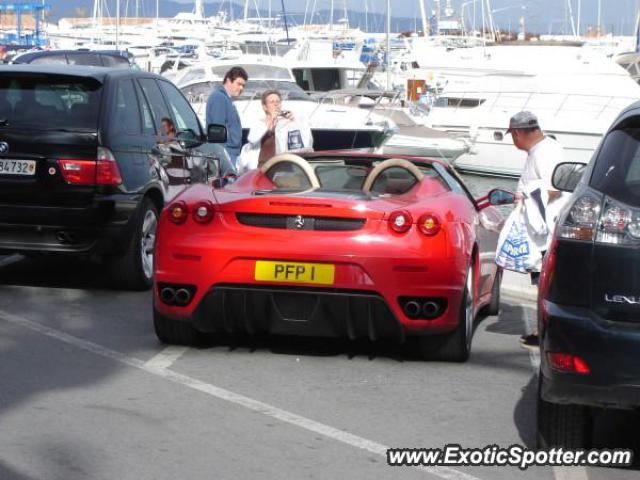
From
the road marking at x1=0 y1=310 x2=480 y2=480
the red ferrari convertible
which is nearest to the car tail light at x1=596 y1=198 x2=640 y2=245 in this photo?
the road marking at x1=0 y1=310 x2=480 y2=480

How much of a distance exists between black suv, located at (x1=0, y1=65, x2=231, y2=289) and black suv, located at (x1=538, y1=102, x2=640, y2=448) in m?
5.08

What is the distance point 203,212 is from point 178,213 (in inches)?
6.5

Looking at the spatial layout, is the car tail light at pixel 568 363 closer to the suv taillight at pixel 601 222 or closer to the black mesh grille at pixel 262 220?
the suv taillight at pixel 601 222

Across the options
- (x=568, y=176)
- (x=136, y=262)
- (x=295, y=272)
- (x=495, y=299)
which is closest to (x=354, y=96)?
(x=136, y=262)

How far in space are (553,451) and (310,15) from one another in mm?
52509

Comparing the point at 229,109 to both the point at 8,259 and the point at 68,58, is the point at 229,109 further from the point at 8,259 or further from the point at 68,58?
the point at 68,58

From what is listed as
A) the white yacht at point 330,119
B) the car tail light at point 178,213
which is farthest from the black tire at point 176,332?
the white yacht at point 330,119

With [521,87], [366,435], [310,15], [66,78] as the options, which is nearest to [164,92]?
[66,78]

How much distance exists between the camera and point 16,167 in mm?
9742

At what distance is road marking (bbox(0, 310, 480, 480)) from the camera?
5.70m

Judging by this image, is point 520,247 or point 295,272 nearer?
point 295,272

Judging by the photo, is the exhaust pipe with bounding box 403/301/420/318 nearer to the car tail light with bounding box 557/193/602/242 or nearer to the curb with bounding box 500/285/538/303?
the car tail light with bounding box 557/193/602/242

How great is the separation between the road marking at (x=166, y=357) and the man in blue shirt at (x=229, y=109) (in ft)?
19.7

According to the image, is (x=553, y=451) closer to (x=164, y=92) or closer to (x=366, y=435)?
(x=366, y=435)
